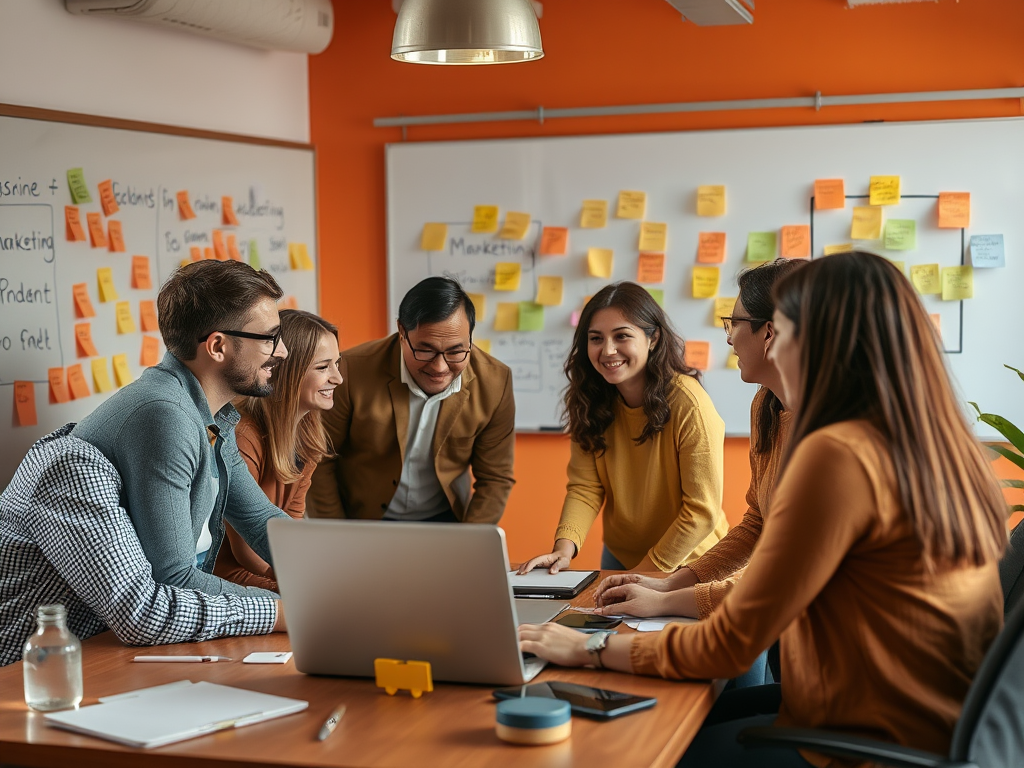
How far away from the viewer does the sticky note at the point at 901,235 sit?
13.1 ft

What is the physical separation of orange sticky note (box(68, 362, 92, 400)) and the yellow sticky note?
1.62 metres

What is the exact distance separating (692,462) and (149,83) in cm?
224

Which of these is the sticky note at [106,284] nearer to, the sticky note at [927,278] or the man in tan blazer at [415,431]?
the man in tan blazer at [415,431]

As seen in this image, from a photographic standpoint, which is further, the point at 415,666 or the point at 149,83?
the point at 149,83

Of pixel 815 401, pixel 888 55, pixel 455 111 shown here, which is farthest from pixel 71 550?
pixel 888 55

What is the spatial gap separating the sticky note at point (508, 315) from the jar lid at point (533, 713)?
2948 mm

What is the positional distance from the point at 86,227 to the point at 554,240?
5.63 ft

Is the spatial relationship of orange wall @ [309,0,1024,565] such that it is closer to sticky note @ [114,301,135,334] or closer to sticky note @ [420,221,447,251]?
sticky note @ [420,221,447,251]

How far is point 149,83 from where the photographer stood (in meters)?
3.73

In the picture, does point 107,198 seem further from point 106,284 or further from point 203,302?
point 203,302

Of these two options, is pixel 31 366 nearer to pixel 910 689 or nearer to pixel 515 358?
pixel 515 358

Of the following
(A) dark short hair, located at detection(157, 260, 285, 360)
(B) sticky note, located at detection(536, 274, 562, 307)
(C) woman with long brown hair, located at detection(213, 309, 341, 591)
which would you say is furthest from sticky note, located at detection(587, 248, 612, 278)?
(A) dark short hair, located at detection(157, 260, 285, 360)

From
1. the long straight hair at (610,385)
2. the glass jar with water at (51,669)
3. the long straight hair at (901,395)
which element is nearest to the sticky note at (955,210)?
the long straight hair at (610,385)

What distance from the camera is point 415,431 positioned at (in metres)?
3.21
